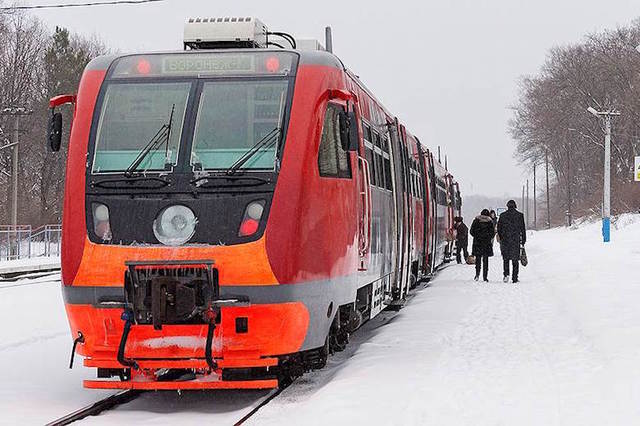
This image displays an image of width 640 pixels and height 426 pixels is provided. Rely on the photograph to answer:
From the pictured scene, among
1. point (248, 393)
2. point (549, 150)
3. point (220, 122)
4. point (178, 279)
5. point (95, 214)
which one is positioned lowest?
point (248, 393)

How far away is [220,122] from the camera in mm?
9297

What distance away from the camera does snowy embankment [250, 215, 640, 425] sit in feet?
26.0

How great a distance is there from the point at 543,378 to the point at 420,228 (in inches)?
412

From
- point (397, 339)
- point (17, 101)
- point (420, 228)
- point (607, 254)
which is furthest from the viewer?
point (17, 101)

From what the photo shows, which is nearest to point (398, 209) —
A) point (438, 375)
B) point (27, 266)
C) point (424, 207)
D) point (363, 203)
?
point (363, 203)

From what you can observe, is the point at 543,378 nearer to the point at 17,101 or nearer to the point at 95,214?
the point at 95,214

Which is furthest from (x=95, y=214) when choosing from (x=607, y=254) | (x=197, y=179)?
(x=607, y=254)

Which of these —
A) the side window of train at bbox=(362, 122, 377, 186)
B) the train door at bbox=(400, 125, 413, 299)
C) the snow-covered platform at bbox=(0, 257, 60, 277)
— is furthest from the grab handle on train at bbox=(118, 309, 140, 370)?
the snow-covered platform at bbox=(0, 257, 60, 277)

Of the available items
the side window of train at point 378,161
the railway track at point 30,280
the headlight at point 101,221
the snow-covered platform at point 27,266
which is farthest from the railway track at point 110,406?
the snow-covered platform at point 27,266

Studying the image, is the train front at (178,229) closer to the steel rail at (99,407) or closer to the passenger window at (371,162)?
the steel rail at (99,407)

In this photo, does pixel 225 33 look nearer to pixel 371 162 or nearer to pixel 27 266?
pixel 371 162

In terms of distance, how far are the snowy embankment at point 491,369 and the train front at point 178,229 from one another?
0.83m

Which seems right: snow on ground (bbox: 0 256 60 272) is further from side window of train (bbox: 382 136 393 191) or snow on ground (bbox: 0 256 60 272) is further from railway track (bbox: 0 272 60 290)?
side window of train (bbox: 382 136 393 191)

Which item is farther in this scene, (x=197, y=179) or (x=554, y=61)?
(x=554, y=61)
